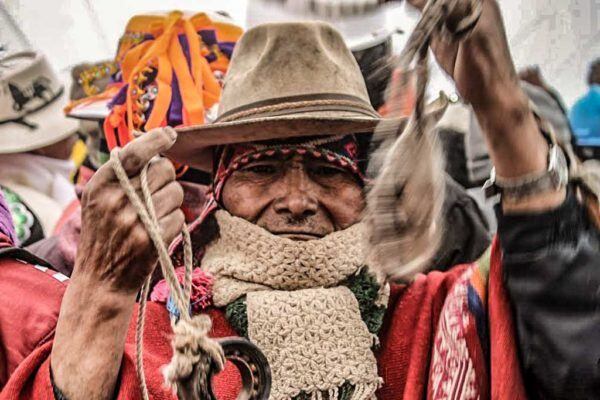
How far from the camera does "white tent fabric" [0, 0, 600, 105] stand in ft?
3.76

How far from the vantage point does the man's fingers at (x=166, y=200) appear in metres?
1.33

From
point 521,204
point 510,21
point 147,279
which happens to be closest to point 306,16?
point 510,21

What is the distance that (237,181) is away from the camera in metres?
1.98

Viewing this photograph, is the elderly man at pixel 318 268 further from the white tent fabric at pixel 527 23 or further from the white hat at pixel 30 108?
the white hat at pixel 30 108

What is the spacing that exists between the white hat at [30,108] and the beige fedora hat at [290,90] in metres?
1.99

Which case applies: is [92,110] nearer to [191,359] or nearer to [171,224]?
[171,224]

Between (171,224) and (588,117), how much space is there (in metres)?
2.74

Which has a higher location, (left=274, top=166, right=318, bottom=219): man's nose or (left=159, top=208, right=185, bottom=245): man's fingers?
(left=159, top=208, right=185, bottom=245): man's fingers

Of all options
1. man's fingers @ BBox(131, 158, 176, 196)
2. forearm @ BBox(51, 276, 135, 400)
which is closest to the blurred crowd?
man's fingers @ BBox(131, 158, 176, 196)

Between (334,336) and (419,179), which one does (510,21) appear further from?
(334,336)

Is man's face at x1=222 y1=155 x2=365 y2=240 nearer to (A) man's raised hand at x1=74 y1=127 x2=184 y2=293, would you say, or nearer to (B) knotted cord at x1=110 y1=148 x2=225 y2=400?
(A) man's raised hand at x1=74 y1=127 x2=184 y2=293

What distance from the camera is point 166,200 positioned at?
52.7 inches

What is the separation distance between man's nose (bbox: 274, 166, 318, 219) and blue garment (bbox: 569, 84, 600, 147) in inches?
77.1

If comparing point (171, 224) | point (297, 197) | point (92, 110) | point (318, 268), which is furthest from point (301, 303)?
point (92, 110)
